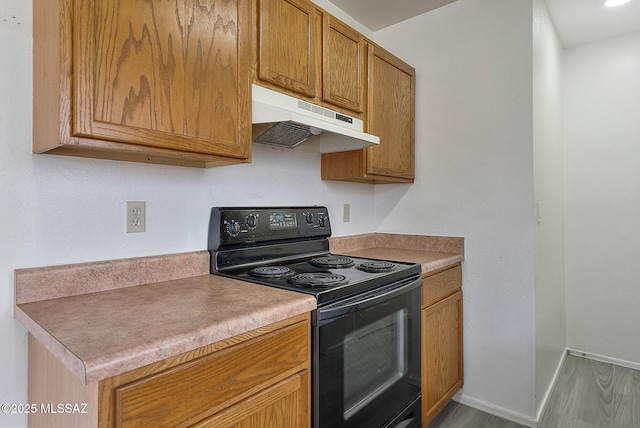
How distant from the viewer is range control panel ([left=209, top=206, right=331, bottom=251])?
1.56 m

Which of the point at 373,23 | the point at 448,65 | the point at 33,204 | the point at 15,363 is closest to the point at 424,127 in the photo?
the point at 448,65

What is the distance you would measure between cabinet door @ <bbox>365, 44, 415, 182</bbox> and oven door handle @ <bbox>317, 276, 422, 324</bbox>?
671mm

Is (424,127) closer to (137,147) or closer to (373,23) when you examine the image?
(373,23)

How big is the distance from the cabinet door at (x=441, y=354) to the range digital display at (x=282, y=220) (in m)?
0.78

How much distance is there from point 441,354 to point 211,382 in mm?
1453

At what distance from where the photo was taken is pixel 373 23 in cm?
247

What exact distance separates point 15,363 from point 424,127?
7.40ft

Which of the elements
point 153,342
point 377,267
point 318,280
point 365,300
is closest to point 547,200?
point 377,267

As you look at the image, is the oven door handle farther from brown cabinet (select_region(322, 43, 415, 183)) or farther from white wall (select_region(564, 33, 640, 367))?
white wall (select_region(564, 33, 640, 367))

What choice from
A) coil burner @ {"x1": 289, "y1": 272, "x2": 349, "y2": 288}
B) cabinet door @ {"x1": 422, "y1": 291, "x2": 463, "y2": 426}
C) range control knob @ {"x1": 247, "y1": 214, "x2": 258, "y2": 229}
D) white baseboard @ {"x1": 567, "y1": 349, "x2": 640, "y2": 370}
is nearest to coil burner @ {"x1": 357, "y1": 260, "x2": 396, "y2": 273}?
coil burner @ {"x1": 289, "y1": 272, "x2": 349, "y2": 288}

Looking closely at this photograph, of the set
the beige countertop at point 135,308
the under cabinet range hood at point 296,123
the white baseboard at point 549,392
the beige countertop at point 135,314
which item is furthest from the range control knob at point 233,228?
the white baseboard at point 549,392

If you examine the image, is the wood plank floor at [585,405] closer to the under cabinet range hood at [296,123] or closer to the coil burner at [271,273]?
the coil burner at [271,273]

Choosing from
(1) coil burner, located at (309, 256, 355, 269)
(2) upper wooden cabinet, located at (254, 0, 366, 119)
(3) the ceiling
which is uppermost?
(3) the ceiling

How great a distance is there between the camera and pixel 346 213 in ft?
7.70
